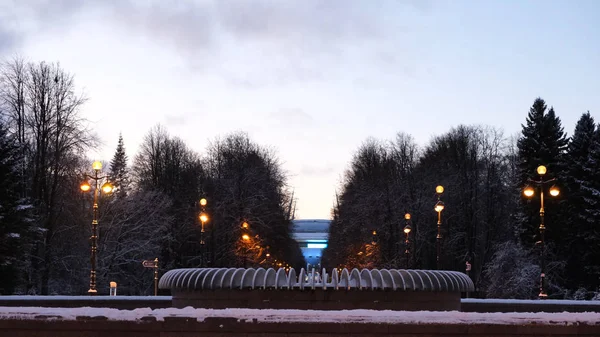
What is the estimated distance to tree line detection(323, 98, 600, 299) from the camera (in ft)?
178

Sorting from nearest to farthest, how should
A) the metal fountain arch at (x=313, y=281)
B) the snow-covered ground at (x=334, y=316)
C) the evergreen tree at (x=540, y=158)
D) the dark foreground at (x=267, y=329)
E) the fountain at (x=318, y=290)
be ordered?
the dark foreground at (x=267, y=329)
the snow-covered ground at (x=334, y=316)
the fountain at (x=318, y=290)
the metal fountain arch at (x=313, y=281)
the evergreen tree at (x=540, y=158)

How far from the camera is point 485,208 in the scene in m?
72.7

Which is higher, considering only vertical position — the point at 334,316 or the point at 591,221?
the point at 591,221

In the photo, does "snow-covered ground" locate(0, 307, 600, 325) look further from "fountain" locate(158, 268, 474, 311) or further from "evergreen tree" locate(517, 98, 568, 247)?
"evergreen tree" locate(517, 98, 568, 247)

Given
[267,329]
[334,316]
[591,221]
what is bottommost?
[267,329]

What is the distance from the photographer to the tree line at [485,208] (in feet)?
178

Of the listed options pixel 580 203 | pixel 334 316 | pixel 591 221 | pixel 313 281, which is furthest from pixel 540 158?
pixel 334 316

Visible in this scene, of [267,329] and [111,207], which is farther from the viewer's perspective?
[111,207]

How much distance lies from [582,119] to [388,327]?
171 ft

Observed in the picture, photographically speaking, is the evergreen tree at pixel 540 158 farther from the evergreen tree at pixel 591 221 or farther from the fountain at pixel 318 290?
the fountain at pixel 318 290

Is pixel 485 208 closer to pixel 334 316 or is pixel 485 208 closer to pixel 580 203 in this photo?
pixel 580 203

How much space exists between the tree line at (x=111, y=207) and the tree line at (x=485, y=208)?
9.76m

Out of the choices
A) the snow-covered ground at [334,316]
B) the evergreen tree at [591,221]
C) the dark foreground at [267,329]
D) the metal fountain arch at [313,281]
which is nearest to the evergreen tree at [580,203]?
the evergreen tree at [591,221]

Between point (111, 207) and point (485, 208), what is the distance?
114ft
